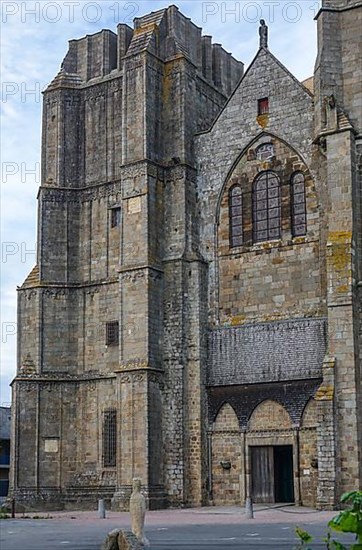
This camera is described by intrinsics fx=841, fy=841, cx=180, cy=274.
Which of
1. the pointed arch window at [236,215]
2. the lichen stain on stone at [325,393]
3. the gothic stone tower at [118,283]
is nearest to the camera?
the lichen stain on stone at [325,393]

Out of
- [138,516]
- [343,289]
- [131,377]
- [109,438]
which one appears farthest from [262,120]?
[138,516]

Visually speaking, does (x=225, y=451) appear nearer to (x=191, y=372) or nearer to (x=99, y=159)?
(x=191, y=372)

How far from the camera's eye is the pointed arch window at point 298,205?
30.9m

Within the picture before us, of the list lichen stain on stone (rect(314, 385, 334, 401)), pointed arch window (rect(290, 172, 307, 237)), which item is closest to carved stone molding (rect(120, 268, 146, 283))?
pointed arch window (rect(290, 172, 307, 237))

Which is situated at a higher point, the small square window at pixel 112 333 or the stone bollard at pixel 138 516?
the small square window at pixel 112 333

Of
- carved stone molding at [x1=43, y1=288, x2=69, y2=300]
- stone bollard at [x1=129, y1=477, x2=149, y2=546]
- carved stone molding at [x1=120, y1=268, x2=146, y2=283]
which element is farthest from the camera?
carved stone molding at [x1=43, y1=288, x2=69, y2=300]

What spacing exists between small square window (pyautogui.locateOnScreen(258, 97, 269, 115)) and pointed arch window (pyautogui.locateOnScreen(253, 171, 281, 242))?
2.44m

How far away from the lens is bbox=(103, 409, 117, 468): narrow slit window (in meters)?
32.9

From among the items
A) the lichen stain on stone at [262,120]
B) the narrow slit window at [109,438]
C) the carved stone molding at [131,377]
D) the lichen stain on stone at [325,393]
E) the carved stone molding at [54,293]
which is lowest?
the narrow slit window at [109,438]

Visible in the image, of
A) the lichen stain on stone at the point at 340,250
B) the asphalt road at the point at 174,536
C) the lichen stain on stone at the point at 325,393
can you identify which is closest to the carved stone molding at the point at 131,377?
the lichen stain on stone at the point at 325,393

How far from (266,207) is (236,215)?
1.42 meters

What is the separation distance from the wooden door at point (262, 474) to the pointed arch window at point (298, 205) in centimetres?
800

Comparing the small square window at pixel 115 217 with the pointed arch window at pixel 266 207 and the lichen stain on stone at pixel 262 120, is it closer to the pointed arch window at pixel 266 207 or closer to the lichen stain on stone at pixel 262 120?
the pointed arch window at pixel 266 207

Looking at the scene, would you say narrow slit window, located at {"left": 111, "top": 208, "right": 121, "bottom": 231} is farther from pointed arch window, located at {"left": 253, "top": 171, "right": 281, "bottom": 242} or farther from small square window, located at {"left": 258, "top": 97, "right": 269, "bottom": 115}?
small square window, located at {"left": 258, "top": 97, "right": 269, "bottom": 115}
